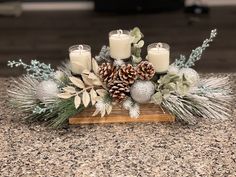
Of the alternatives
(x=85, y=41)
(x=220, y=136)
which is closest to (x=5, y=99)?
(x=220, y=136)

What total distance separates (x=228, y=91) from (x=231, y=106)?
0.06 metres

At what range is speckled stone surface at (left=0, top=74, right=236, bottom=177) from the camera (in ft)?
3.67

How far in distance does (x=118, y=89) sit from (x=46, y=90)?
0.22 metres

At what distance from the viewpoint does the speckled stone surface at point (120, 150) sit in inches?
44.1

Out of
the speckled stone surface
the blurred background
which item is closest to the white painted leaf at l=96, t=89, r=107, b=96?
the speckled stone surface

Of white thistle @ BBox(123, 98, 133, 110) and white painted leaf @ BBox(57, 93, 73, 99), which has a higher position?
white painted leaf @ BBox(57, 93, 73, 99)

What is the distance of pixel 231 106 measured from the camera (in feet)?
4.66

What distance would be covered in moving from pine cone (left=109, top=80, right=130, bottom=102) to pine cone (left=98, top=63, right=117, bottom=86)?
1 cm

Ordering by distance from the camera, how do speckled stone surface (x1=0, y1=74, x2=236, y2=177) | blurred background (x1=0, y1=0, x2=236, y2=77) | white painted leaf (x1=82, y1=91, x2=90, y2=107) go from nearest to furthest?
speckled stone surface (x1=0, y1=74, x2=236, y2=177) → white painted leaf (x1=82, y1=91, x2=90, y2=107) → blurred background (x1=0, y1=0, x2=236, y2=77)

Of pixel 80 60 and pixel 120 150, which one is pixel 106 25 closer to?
pixel 80 60

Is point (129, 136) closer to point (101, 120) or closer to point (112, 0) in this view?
point (101, 120)

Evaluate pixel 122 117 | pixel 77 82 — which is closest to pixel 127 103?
pixel 122 117

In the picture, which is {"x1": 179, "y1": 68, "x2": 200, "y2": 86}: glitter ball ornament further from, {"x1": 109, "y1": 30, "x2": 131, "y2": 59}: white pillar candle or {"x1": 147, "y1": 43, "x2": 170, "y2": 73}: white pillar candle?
{"x1": 109, "y1": 30, "x2": 131, "y2": 59}: white pillar candle

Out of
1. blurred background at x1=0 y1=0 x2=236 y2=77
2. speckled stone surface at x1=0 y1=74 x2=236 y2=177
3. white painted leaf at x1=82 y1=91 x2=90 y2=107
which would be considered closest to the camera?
speckled stone surface at x1=0 y1=74 x2=236 y2=177
